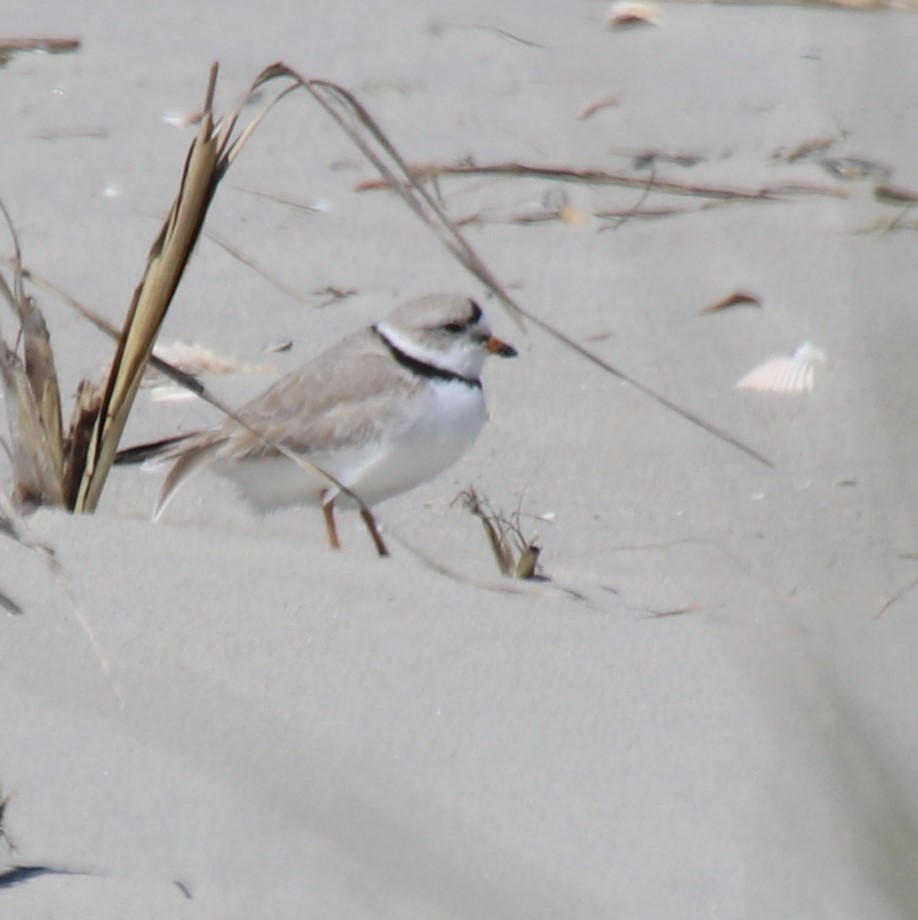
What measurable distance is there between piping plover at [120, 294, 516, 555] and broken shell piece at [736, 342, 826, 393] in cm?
74

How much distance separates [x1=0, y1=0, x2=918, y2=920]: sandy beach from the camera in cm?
211

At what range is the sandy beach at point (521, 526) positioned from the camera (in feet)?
6.91

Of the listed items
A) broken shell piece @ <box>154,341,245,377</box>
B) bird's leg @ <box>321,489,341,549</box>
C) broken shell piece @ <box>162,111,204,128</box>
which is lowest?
broken shell piece @ <box>162,111,204,128</box>

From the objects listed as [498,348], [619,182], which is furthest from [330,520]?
[619,182]

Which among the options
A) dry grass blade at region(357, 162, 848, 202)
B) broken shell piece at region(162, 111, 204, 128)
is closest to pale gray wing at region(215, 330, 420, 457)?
dry grass blade at region(357, 162, 848, 202)

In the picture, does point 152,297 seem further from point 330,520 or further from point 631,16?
point 631,16

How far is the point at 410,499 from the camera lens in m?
3.93

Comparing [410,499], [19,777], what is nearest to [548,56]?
[410,499]

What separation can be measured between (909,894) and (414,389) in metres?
2.50

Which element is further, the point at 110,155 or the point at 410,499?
the point at 110,155

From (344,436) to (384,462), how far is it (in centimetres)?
11

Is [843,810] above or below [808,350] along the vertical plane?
above

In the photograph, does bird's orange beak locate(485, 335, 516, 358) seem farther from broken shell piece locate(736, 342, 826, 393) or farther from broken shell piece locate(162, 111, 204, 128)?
broken shell piece locate(162, 111, 204, 128)

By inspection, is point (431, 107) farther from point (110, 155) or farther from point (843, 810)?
point (843, 810)
